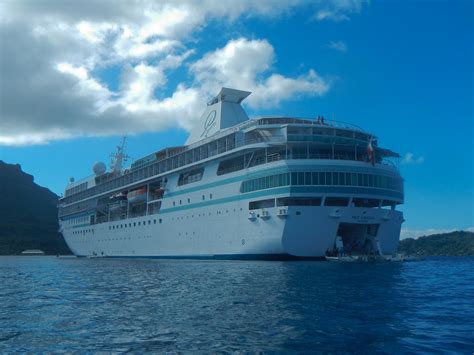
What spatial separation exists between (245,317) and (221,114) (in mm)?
38553

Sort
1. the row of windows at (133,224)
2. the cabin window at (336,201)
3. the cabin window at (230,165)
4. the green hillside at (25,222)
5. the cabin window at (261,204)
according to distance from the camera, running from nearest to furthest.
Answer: the cabin window at (336,201)
the cabin window at (261,204)
the cabin window at (230,165)
the row of windows at (133,224)
the green hillside at (25,222)

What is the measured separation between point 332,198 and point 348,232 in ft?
20.8

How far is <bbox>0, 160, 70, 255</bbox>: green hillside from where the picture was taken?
5595 inches

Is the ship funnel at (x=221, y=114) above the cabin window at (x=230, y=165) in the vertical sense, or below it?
above

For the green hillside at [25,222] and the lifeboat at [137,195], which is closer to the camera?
the lifeboat at [137,195]

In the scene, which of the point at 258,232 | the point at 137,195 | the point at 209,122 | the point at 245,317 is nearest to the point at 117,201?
the point at 137,195

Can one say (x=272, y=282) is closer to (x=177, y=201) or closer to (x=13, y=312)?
(x=13, y=312)

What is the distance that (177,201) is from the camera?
1858 inches

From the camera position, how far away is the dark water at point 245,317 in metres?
9.43

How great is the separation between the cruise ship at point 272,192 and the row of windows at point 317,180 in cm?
8

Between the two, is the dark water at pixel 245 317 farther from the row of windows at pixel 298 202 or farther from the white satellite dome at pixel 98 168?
the white satellite dome at pixel 98 168

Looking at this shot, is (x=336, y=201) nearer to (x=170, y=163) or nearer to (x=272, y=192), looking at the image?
(x=272, y=192)

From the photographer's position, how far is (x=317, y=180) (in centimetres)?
3525

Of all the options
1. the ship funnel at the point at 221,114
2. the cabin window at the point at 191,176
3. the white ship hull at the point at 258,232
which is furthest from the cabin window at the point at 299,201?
the ship funnel at the point at 221,114
